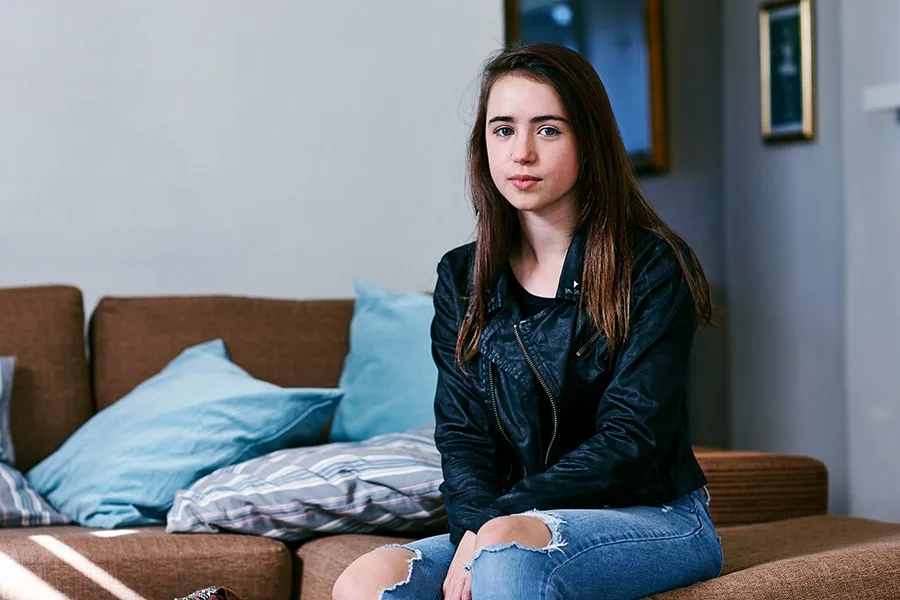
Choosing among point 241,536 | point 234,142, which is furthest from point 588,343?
point 234,142

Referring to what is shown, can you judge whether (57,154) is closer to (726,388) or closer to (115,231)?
(115,231)

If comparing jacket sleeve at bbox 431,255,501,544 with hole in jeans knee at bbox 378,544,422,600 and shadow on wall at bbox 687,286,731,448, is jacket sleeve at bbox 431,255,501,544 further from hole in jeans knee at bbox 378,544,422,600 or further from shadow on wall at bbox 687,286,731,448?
shadow on wall at bbox 687,286,731,448

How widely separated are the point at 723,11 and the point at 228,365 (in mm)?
2838

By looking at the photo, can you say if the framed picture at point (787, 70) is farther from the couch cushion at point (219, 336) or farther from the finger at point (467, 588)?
the finger at point (467, 588)

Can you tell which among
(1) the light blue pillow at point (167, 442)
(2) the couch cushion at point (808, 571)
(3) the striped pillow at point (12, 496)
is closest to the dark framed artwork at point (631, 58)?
(1) the light blue pillow at point (167, 442)

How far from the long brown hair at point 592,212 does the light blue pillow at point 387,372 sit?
0.69 m

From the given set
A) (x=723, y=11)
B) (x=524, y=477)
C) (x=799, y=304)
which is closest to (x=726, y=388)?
(x=799, y=304)

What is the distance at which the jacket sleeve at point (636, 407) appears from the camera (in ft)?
5.49

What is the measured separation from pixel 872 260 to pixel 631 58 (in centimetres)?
130

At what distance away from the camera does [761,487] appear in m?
2.40

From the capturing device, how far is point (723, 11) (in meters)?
4.62

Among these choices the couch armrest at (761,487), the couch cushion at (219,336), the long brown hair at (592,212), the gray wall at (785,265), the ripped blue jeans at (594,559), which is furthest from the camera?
the gray wall at (785,265)

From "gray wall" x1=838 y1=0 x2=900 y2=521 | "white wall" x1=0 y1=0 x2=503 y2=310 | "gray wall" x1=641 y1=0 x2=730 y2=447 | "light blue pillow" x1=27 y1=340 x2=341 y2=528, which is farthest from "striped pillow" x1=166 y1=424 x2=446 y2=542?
"gray wall" x1=641 y1=0 x2=730 y2=447

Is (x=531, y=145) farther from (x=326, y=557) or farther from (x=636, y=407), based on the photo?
(x=326, y=557)
